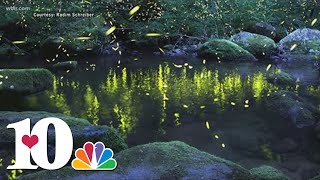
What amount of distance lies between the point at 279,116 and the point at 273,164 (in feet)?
9.78

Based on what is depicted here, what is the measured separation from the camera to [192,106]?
34.2 ft

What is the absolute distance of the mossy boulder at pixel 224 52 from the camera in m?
19.4

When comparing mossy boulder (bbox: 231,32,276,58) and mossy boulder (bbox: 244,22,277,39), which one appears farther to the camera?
mossy boulder (bbox: 244,22,277,39)

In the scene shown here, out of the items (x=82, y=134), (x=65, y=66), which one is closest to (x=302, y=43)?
(x=65, y=66)

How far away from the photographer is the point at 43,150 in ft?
13.8

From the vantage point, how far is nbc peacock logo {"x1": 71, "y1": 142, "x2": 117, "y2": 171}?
160 inches

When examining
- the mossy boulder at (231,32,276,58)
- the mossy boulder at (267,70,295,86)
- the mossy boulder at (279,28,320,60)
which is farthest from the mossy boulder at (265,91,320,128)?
the mossy boulder at (279,28,320,60)

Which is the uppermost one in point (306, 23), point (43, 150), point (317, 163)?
point (306, 23)

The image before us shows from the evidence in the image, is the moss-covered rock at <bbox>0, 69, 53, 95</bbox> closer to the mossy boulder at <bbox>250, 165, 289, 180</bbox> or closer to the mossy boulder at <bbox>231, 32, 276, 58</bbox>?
the mossy boulder at <bbox>250, 165, 289, 180</bbox>

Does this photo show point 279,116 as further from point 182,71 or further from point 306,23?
point 306,23

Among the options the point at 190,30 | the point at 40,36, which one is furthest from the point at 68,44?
the point at 190,30

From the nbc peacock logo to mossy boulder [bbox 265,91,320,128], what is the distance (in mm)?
5645

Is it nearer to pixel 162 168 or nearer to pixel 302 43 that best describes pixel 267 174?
pixel 162 168

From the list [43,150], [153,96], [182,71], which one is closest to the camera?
[43,150]
